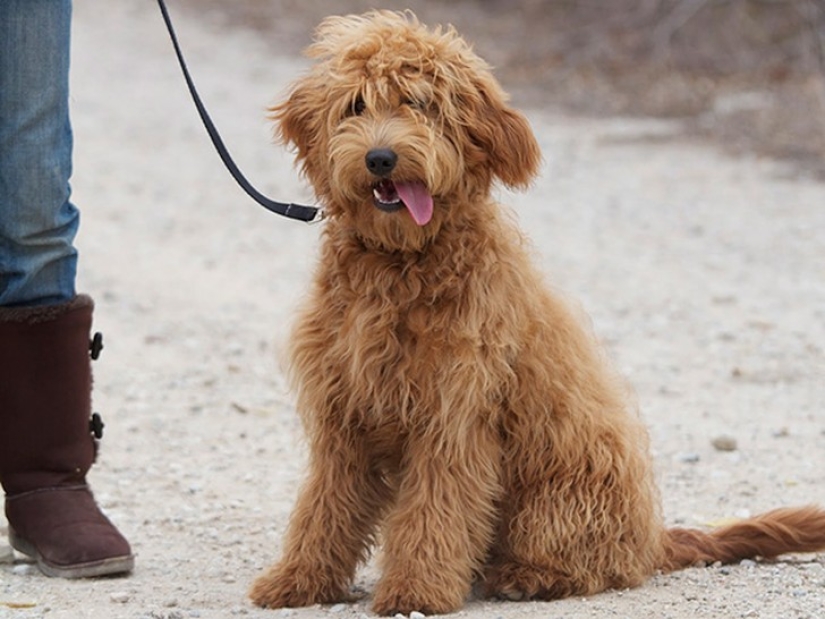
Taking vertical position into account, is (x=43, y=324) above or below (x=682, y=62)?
below

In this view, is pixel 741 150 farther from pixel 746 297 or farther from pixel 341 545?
pixel 341 545

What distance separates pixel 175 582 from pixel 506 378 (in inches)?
45.7

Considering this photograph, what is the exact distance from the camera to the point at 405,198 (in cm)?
387

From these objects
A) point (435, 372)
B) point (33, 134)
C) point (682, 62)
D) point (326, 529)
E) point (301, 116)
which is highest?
point (682, 62)

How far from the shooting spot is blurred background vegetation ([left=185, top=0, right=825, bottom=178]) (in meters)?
13.6

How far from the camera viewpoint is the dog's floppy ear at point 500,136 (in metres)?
3.99

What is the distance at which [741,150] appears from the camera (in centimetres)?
1275

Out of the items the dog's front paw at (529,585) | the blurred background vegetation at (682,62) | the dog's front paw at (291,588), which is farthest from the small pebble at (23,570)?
the blurred background vegetation at (682,62)

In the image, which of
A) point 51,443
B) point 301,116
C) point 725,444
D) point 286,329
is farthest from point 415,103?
point 725,444

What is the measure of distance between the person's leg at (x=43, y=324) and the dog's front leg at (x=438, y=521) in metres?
0.87

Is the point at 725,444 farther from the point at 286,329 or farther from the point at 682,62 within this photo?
the point at 682,62

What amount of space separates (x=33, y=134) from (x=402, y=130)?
108 cm

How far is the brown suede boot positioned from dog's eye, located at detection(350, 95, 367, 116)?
1071 millimetres

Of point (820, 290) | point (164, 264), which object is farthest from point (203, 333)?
point (820, 290)
